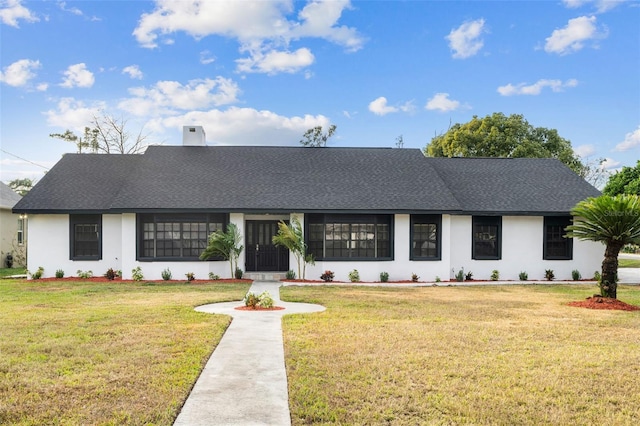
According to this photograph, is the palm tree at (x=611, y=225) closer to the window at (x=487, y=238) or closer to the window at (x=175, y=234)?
the window at (x=487, y=238)

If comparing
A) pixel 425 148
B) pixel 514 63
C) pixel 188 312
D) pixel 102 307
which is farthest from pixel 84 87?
pixel 425 148

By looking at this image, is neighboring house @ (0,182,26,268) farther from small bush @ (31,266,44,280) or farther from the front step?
the front step

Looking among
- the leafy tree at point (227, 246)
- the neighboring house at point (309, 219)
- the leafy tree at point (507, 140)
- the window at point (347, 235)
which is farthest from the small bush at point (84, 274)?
the leafy tree at point (507, 140)

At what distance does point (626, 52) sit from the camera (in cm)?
2084

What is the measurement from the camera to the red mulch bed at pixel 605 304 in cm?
1270

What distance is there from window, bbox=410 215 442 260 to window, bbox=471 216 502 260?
1.68m

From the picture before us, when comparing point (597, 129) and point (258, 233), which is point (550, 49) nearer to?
point (597, 129)

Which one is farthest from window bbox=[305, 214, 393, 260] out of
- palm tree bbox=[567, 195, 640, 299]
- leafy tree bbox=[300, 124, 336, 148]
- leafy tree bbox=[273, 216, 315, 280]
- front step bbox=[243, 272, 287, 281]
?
leafy tree bbox=[300, 124, 336, 148]

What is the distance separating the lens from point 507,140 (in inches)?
1409

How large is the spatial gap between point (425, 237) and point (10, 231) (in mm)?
20837

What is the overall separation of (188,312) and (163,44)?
15031 mm

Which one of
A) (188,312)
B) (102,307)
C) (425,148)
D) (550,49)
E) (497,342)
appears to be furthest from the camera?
(425,148)

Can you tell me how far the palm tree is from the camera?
12945mm

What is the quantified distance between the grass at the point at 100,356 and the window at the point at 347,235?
575 centimetres
